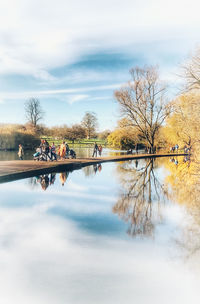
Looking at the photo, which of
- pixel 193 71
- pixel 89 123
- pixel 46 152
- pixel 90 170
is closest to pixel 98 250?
pixel 90 170

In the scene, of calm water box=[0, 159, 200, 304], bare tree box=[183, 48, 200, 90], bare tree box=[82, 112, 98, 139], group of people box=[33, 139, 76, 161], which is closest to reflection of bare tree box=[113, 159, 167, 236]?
calm water box=[0, 159, 200, 304]

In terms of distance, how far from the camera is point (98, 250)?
5.20 metres

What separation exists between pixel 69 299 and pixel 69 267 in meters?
0.84

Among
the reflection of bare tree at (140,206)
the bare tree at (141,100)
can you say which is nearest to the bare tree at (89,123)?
the bare tree at (141,100)

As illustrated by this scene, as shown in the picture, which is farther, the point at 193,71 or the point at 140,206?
the point at 193,71

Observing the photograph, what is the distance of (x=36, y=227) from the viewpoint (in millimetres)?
6445

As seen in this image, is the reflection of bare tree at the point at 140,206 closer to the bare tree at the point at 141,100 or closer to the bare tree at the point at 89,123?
the bare tree at the point at 141,100

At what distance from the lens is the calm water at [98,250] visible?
3.92 meters

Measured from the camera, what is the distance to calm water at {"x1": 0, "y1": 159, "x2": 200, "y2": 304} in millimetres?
3916

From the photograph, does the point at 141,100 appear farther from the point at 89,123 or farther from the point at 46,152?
the point at 89,123

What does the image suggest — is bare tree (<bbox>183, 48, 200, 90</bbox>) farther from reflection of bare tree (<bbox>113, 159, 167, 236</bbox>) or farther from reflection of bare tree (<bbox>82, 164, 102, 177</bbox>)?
reflection of bare tree (<bbox>113, 159, 167, 236</bbox>)

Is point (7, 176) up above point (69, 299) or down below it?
above

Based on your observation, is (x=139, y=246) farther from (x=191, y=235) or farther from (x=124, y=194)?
(x=124, y=194)

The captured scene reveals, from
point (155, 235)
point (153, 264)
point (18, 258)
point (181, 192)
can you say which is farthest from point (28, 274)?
point (181, 192)
